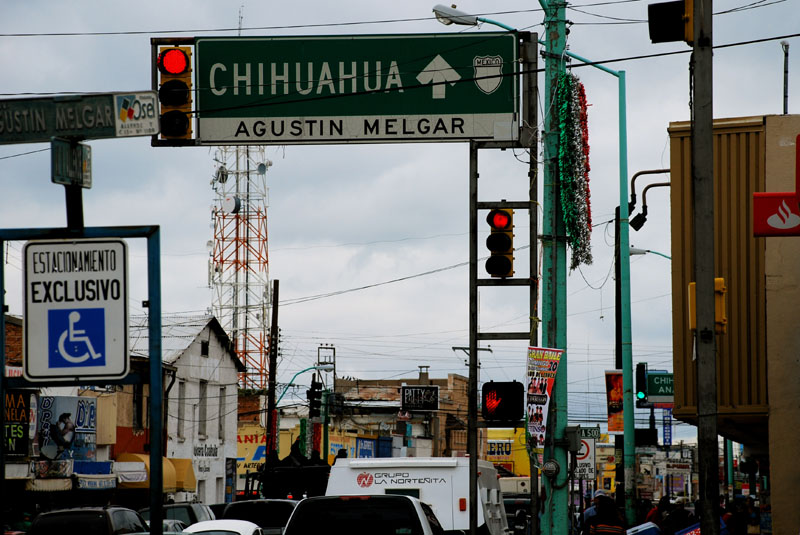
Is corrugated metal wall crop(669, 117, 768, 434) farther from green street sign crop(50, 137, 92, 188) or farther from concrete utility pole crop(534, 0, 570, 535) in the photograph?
green street sign crop(50, 137, 92, 188)

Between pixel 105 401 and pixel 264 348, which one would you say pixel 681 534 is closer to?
pixel 105 401

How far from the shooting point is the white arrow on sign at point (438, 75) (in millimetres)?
13758

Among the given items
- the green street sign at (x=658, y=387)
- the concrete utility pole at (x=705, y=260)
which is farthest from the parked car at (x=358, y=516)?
the green street sign at (x=658, y=387)

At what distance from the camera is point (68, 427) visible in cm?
3341

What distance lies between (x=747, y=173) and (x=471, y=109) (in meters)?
4.36

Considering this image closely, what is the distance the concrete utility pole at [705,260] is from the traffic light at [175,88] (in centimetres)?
597

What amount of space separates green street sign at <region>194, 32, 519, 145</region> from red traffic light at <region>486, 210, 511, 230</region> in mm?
1625

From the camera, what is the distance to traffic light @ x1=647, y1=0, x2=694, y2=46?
34.4ft

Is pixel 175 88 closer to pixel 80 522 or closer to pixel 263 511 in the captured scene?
pixel 80 522

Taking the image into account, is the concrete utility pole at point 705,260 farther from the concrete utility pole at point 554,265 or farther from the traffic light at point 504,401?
the concrete utility pole at point 554,265

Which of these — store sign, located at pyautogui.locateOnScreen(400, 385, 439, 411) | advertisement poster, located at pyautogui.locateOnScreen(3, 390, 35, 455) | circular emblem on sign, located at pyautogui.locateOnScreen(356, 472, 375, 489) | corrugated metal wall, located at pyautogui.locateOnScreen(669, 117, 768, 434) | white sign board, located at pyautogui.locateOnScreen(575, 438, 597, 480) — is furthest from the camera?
store sign, located at pyautogui.locateOnScreen(400, 385, 439, 411)

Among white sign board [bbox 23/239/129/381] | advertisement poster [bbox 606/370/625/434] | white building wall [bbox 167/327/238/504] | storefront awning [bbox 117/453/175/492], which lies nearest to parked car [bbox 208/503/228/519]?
storefront awning [bbox 117/453/175/492]

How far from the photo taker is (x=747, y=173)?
52.0ft

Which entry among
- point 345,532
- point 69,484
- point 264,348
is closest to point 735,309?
point 345,532
